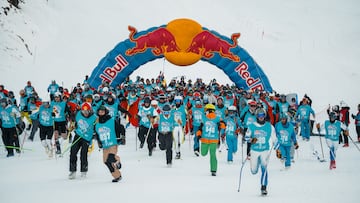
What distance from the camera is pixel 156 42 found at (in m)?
21.0

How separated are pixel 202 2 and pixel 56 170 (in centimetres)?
5379

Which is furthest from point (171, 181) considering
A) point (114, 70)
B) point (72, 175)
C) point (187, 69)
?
point (187, 69)

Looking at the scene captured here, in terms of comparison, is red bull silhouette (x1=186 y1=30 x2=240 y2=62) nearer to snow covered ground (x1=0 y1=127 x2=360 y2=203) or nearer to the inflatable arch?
the inflatable arch

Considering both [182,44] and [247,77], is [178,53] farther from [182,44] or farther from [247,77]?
[247,77]

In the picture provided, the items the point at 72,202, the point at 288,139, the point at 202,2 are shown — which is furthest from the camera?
the point at 202,2

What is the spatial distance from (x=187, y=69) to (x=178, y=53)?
55.7ft

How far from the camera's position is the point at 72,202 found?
716 centimetres

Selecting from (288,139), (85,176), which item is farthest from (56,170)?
(288,139)

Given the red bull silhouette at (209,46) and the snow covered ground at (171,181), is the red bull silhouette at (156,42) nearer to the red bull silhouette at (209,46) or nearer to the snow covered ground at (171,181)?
the red bull silhouette at (209,46)

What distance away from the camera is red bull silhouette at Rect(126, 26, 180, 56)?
827 inches

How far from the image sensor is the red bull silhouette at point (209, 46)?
69.4 ft

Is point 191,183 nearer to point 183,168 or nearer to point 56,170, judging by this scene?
point 183,168

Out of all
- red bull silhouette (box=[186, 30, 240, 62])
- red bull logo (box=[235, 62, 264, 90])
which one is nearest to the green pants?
red bull logo (box=[235, 62, 264, 90])

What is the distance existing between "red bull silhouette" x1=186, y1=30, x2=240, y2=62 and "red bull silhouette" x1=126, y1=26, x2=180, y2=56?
98 cm
